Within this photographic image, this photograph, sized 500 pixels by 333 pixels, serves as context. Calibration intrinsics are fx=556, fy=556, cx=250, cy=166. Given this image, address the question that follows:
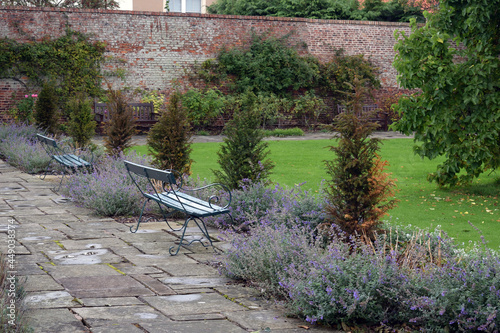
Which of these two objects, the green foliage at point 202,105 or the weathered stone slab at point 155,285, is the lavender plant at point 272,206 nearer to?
the weathered stone slab at point 155,285

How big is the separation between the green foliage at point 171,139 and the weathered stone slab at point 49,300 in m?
4.04

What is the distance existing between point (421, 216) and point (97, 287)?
14.8ft

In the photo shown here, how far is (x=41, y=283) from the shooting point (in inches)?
162

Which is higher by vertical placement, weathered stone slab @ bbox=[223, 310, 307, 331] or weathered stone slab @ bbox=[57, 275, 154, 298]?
weathered stone slab @ bbox=[223, 310, 307, 331]

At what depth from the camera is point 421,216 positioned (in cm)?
714

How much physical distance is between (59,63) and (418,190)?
12.7 metres

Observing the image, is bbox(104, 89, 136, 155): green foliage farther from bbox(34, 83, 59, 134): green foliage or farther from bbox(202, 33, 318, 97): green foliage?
bbox(202, 33, 318, 97): green foliage

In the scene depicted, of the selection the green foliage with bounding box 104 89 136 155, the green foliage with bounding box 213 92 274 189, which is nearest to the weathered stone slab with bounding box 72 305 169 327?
the green foliage with bounding box 213 92 274 189

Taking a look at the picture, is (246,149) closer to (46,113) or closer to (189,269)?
(189,269)

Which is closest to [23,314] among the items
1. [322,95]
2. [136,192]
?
[136,192]

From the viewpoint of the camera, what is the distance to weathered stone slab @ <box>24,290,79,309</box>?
11.9 ft

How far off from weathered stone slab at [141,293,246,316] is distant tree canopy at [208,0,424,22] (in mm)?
22773

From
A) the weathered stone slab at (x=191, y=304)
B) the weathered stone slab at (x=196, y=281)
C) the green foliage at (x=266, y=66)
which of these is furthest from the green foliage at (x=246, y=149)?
the green foliage at (x=266, y=66)

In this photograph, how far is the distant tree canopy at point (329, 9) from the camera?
25.5m
